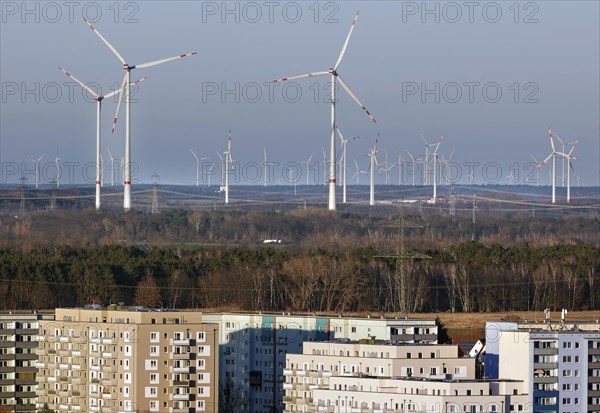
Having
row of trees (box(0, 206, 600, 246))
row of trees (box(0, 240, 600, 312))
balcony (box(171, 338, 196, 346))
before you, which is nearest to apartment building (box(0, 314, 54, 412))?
balcony (box(171, 338, 196, 346))

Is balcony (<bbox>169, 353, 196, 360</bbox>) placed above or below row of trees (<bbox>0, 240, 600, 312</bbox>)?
below

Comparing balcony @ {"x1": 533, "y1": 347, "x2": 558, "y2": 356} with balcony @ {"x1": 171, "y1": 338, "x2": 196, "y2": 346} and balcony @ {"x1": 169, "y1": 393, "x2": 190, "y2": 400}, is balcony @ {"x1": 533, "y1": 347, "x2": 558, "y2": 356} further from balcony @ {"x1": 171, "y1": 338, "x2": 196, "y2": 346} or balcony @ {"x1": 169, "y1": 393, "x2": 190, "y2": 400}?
balcony @ {"x1": 169, "y1": 393, "x2": 190, "y2": 400}

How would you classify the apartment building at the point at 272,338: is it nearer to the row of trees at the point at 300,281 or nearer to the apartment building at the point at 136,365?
the apartment building at the point at 136,365

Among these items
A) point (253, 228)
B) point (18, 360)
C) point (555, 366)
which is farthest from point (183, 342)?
point (253, 228)

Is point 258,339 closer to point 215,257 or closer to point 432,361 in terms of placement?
point 432,361

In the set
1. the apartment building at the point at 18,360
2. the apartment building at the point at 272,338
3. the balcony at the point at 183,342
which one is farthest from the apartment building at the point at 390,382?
the apartment building at the point at 18,360

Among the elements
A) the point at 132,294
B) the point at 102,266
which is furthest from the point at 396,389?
the point at 102,266

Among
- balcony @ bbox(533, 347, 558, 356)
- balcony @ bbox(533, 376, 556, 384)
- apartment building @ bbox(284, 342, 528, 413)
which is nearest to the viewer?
apartment building @ bbox(284, 342, 528, 413)

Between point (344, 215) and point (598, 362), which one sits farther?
point (344, 215)
